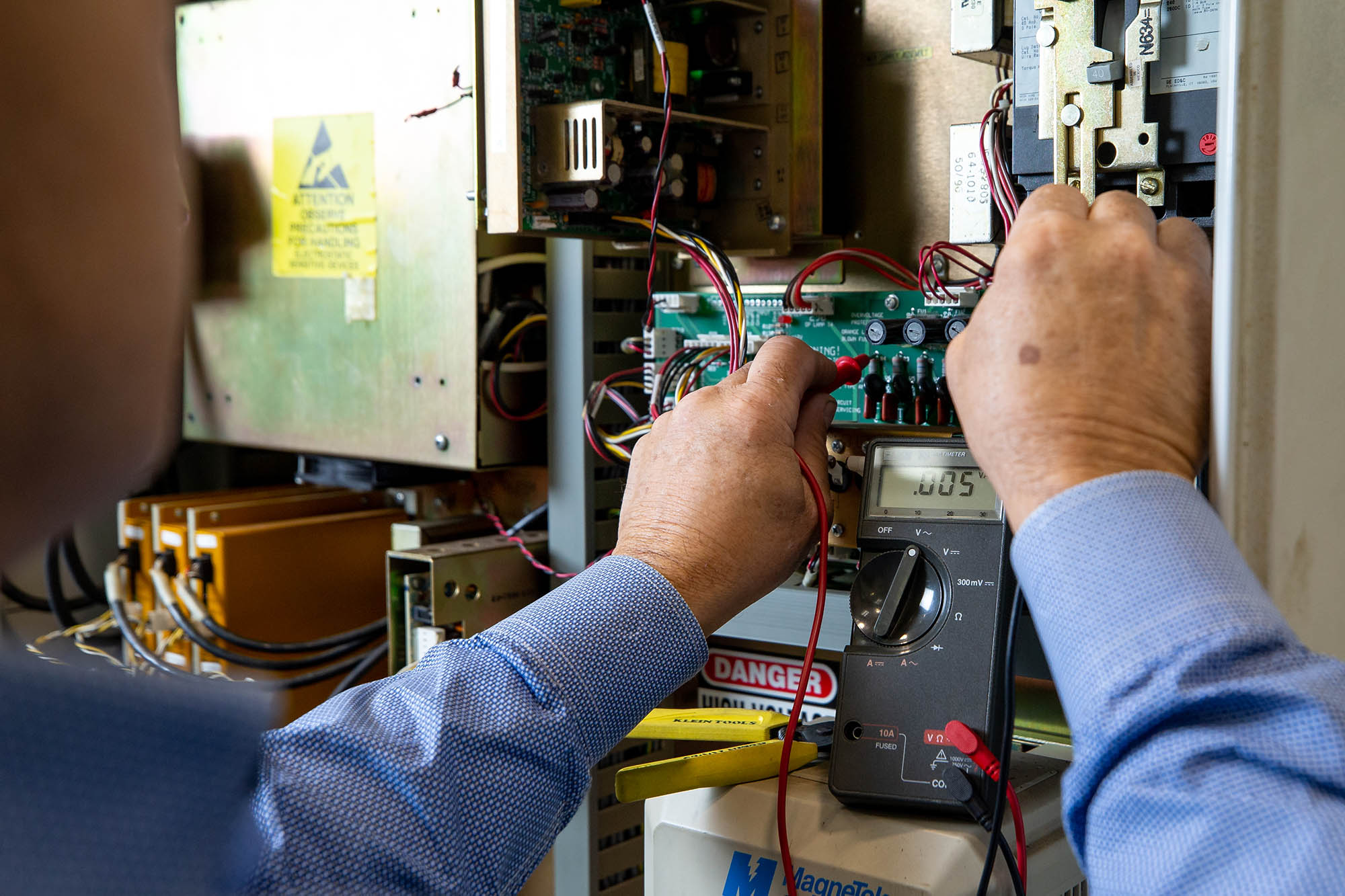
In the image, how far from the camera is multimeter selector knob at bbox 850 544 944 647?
89cm

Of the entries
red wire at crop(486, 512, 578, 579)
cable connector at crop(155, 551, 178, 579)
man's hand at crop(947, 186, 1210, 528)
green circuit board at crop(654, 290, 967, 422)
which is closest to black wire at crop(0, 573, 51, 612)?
cable connector at crop(155, 551, 178, 579)

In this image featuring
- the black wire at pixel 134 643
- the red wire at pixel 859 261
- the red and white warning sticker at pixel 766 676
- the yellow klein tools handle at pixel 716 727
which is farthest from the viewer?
the black wire at pixel 134 643

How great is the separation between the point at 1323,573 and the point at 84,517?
671 mm

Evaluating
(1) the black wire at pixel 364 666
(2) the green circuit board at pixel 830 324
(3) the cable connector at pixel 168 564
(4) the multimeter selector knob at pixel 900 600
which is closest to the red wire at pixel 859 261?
(2) the green circuit board at pixel 830 324

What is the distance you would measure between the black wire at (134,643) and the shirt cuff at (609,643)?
3.34 feet

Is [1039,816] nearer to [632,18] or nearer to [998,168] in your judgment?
[998,168]

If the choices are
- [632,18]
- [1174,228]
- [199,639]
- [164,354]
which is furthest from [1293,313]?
[199,639]

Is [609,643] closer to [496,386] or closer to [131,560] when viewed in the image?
[496,386]

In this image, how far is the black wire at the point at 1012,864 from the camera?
80 centimetres

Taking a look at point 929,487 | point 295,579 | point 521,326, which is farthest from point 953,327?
point 295,579

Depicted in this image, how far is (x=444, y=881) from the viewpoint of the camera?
2.40ft

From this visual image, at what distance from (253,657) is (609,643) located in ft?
3.17

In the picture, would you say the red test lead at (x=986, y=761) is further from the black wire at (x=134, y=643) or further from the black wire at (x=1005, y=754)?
the black wire at (x=134, y=643)

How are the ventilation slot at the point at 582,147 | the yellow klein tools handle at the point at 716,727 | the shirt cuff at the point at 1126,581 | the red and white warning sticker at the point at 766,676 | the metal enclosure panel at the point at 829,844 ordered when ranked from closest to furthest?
1. the shirt cuff at the point at 1126,581
2. the metal enclosure panel at the point at 829,844
3. the yellow klein tools handle at the point at 716,727
4. the ventilation slot at the point at 582,147
5. the red and white warning sticker at the point at 766,676
